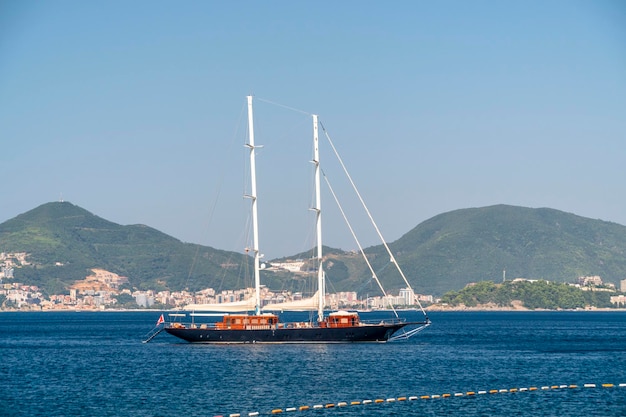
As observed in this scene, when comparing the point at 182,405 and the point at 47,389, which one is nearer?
the point at 182,405

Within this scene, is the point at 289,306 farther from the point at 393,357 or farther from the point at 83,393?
the point at 83,393

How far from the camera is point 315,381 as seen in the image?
248ft

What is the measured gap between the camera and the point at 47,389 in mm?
72812

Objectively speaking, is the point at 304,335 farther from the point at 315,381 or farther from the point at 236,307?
the point at 315,381

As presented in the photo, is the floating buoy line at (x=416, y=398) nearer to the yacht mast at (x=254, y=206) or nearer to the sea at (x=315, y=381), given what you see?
the sea at (x=315, y=381)

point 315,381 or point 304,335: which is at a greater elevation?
point 304,335

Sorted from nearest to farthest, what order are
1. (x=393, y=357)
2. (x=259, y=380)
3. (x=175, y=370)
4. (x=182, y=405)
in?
(x=182, y=405) → (x=259, y=380) → (x=175, y=370) → (x=393, y=357)

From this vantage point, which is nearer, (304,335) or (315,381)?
(315,381)

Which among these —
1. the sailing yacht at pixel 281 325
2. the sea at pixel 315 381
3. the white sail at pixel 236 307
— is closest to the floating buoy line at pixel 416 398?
the sea at pixel 315 381

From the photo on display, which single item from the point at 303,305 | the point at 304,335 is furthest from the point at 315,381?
the point at 303,305

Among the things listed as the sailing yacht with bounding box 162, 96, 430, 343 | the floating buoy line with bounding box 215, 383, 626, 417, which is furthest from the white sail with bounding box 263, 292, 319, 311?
the floating buoy line with bounding box 215, 383, 626, 417

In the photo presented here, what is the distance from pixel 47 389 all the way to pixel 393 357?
35.7 meters

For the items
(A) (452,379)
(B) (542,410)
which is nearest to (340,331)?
(A) (452,379)

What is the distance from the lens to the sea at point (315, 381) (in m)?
62.0
